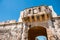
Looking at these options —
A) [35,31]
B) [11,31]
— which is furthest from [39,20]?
[11,31]

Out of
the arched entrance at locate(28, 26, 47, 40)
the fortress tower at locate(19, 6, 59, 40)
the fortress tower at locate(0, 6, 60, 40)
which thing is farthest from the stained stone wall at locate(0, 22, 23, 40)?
the arched entrance at locate(28, 26, 47, 40)

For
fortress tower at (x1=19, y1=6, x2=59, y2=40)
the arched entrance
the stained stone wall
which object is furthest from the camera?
the arched entrance

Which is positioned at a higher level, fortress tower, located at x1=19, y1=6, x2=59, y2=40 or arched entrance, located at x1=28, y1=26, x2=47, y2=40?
fortress tower, located at x1=19, y1=6, x2=59, y2=40

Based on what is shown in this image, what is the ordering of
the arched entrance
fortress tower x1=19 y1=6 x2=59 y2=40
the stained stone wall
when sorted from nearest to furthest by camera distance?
fortress tower x1=19 y1=6 x2=59 y2=40
the stained stone wall
the arched entrance

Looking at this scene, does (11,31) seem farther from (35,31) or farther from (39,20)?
(39,20)

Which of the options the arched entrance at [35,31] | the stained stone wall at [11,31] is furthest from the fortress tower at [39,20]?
the stained stone wall at [11,31]

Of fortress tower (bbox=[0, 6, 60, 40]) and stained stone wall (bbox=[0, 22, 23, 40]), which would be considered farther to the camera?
stained stone wall (bbox=[0, 22, 23, 40])

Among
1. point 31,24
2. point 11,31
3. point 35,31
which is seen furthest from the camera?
point 35,31

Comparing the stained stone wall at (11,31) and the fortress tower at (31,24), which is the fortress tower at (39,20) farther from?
the stained stone wall at (11,31)

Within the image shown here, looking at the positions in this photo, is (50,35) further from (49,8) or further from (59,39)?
(49,8)

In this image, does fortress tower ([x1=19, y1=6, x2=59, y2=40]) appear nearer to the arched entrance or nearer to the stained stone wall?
the arched entrance

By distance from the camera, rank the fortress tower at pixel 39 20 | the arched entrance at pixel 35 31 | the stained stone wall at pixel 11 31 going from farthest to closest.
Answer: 1. the arched entrance at pixel 35 31
2. the stained stone wall at pixel 11 31
3. the fortress tower at pixel 39 20

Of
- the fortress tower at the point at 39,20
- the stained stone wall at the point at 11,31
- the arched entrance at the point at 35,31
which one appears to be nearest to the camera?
the fortress tower at the point at 39,20

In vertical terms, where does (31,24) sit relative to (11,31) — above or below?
above
